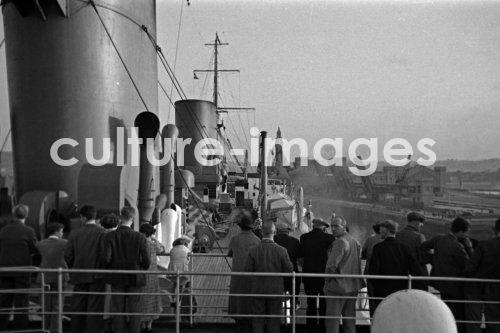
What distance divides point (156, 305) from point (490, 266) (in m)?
3.77

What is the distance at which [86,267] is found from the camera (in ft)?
13.8

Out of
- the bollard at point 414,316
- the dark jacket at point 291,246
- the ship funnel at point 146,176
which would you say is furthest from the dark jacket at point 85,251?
the ship funnel at point 146,176

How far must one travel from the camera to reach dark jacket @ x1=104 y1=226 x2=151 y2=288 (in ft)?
13.6

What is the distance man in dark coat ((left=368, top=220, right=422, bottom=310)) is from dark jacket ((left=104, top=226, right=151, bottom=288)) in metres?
2.53

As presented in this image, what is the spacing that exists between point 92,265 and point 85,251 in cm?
17

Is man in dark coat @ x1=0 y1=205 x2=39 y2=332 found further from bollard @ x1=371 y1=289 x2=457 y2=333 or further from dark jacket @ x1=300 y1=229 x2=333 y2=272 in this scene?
bollard @ x1=371 y1=289 x2=457 y2=333

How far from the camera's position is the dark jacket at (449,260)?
14.6ft

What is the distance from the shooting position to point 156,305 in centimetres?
461

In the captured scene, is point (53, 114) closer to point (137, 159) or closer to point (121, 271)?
point (137, 159)

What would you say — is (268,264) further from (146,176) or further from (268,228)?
(146,176)

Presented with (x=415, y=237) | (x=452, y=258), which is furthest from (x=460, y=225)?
(x=415, y=237)

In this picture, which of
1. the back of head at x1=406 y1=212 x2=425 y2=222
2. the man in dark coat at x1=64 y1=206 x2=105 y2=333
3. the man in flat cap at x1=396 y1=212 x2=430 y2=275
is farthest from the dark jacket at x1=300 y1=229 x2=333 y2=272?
the man in dark coat at x1=64 y1=206 x2=105 y2=333

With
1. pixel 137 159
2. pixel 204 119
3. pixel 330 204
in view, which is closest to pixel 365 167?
pixel 330 204

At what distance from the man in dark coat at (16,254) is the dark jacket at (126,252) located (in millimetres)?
961
